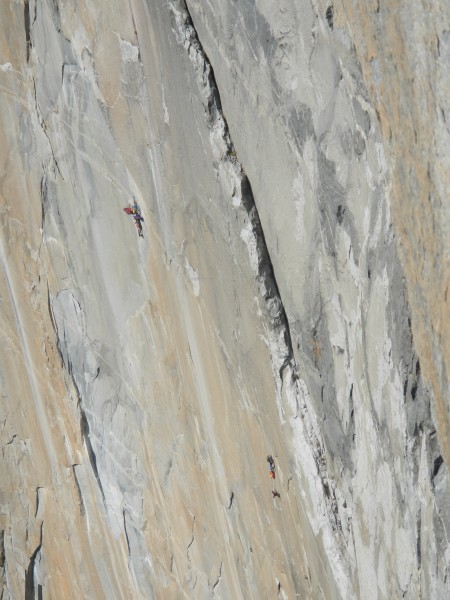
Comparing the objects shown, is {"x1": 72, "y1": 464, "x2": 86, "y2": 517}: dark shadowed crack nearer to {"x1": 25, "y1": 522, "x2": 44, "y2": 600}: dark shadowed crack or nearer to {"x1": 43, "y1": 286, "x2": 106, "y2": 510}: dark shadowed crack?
{"x1": 43, "y1": 286, "x2": 106, "y2": 510}: dark shadowed crack

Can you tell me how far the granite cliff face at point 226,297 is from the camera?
1.92m

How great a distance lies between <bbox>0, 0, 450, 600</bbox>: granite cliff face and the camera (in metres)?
1.92

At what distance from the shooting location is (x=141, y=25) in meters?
2.83

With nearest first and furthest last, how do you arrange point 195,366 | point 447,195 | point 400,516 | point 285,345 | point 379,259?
point 447,195 < point 379,259 < point 400,516 < point 285,345 < point 195,366

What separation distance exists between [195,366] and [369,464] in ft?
3.35

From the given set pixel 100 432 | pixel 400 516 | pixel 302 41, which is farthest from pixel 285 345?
pixel 100 432

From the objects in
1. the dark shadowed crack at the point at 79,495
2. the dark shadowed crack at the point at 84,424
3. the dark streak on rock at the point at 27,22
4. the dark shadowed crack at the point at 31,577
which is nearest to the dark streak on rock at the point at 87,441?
the dark shadowed crack at the point at 84,424

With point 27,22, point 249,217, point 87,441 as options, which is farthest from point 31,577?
point 249,217

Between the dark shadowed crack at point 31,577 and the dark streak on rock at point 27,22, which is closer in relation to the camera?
the dark streak on rock at point 27,22

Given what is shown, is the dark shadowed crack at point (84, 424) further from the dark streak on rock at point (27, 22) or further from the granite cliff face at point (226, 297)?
the dark streak on rock at point (27, 22)

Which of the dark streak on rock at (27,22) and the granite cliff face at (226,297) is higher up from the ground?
the dark streak on rock at (27,22)

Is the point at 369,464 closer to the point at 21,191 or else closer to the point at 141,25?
the point at 141,25

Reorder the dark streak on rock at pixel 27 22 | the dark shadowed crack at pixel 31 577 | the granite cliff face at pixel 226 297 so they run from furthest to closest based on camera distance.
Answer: the dark shadowed crack at pixel 31 577 → the dark streak on rock at pixel 27 22 → the granite cliff face at pixel 226 297

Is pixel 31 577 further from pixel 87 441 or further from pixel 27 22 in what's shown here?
pixel 27 22
